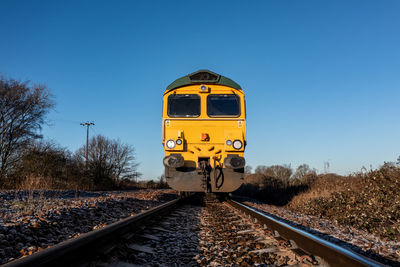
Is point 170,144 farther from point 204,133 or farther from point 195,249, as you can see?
point 195,249

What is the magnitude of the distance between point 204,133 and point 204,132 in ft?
0.27

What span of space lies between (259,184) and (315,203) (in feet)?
43.9

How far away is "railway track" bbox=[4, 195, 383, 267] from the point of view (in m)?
2.21

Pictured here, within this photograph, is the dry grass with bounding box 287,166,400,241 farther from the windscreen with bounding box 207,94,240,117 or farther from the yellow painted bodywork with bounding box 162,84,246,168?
the windscreen with bounding box 207,94,240,117

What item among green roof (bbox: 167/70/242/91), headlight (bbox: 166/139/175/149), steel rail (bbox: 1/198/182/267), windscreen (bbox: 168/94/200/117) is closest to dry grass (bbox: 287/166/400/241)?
steel rail (bbox: 1/198/182/267)

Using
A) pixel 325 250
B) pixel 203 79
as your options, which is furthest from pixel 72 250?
pixel 203 79

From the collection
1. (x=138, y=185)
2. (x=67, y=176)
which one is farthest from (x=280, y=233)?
(x=138, y=185)

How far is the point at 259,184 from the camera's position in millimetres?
21859

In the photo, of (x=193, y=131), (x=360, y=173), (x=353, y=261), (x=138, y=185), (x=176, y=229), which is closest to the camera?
(x=353, y=261)

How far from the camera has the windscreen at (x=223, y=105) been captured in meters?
8.83

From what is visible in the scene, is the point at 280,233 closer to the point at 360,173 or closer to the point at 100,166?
the point at 360,173

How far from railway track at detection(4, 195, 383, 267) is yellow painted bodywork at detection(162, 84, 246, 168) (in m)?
4.02

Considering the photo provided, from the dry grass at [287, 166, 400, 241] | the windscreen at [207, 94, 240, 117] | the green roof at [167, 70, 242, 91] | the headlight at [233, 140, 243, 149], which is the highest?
the green roof at [167, 70, 242, 91]

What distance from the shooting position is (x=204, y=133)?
8.49 m
